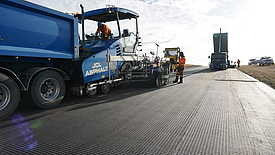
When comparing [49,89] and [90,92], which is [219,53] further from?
[49,89]

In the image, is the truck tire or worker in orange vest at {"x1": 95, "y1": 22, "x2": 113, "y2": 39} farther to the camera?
worker in orange vest at {"x1": 95, "y1": 22, "x2": 113, "y2": 39}

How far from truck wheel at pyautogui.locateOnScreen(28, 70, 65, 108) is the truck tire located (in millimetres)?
375

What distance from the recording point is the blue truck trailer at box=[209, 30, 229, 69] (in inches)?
974

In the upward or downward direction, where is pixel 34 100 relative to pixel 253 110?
upward

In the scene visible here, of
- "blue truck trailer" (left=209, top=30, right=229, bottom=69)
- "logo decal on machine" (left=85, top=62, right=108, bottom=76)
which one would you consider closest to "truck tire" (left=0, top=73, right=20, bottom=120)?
"logo decal on machine" (left=85, top=62, right=108, bottom=76)

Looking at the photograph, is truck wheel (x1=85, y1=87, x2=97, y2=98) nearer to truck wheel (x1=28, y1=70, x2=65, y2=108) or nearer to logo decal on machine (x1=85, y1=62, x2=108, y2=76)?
logo decal on machine (x1=85, y1=62, x2=108, y2=76)

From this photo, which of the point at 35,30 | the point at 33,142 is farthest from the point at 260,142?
the point at 35,30

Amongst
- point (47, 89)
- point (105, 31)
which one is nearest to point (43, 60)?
point (47, 89)

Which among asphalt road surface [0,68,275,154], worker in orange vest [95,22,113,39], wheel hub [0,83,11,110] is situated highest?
worker in orange vest [95,22,113,39]

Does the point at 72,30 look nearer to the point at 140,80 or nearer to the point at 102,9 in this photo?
the point at 102,9

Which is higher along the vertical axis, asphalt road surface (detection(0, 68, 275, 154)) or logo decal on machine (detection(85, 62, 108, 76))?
logo decal on machine (detection(85, 62, 108, 76))

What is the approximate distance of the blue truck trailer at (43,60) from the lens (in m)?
3.68

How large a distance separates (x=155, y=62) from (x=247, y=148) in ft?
21.0

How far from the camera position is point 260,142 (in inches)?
107
